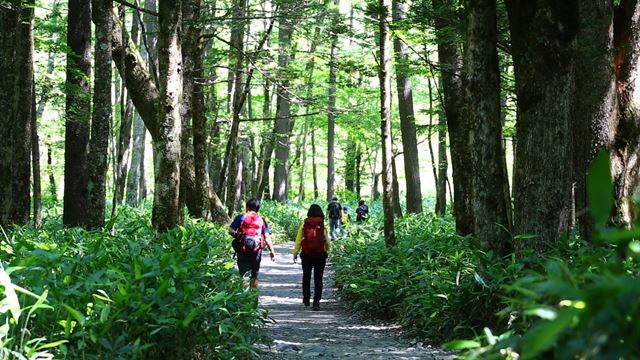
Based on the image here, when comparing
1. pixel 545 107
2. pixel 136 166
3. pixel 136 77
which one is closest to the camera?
pixel 545 107

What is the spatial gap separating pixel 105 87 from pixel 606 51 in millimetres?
8160

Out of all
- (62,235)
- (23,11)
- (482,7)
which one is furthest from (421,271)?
(23,11)

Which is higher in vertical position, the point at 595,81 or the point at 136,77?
the point at 136,77

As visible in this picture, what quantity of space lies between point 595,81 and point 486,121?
1.36 m

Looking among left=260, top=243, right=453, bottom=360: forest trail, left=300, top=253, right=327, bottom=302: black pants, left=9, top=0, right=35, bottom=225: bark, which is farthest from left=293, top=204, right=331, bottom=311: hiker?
left=9, top=0, right=35, bottom=225: bark

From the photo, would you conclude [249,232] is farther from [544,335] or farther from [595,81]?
[544,335]

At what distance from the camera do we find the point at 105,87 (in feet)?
36.9

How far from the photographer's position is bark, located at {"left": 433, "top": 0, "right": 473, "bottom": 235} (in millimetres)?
11375

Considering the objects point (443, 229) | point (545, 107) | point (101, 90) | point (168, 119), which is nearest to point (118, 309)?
point (168, 119)

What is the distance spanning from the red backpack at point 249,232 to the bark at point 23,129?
11.7 feet

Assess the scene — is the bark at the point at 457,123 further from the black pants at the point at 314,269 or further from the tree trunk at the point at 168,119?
the tree trunk at the point at 168,119

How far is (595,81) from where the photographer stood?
747cm

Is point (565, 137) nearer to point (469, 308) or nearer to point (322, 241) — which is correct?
point (469, 308)

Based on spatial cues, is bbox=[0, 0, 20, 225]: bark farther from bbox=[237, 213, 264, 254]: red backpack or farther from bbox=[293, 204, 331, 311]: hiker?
bbox=[293, 204, 331, 311]: hiker
